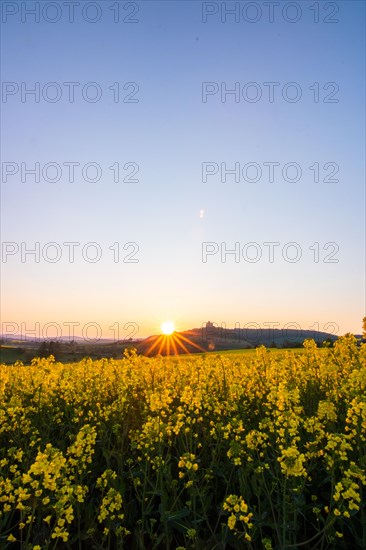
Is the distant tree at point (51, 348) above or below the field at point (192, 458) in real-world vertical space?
below

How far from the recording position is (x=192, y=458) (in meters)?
4.41

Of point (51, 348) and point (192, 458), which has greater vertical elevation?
point (192, 458)

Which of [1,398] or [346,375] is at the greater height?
[346,375]

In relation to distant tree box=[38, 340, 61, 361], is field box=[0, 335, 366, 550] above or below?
above

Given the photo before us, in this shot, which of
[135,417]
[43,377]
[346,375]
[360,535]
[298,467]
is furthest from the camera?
[43,377]

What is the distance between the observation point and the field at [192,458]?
407 centimetres

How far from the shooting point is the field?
4.07 meters

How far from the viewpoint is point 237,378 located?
848 cm

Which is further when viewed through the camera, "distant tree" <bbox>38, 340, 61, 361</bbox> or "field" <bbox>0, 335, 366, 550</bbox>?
"distant tree" <bbox>38, 340, 61, 361</bbox>

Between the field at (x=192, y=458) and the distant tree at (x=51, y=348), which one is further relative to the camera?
the distant tree at (x=51, y=348)

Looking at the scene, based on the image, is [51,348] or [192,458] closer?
[192,458]

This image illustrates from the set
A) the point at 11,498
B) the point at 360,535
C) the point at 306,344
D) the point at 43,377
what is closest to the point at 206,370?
the point at 306,344

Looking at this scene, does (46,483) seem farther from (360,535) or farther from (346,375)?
Result: (346,375)

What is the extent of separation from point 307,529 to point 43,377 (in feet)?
21.6
